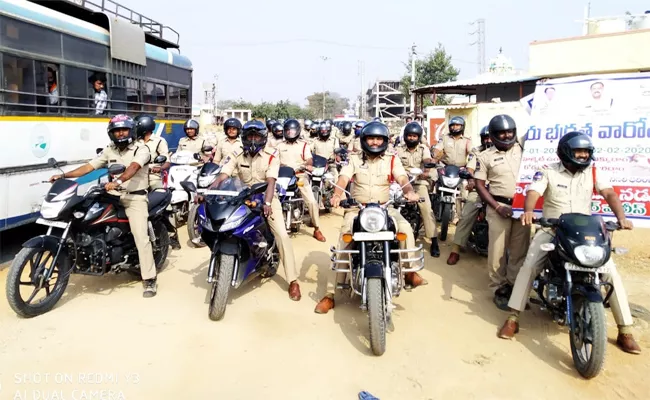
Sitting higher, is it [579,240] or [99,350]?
[579,240]

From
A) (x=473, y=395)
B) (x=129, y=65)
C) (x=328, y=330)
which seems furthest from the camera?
(x=129, y=65)

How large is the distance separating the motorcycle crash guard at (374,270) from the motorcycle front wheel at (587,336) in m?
1.38

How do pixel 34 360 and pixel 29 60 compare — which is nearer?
→ pixel 34 360

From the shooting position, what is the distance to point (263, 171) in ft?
16.6

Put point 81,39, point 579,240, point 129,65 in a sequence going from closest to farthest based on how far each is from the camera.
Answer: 1. point 579,240
2. point 81,39
3. point 129,65

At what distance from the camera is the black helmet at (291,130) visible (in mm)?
7922

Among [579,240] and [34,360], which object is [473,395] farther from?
[34,360]

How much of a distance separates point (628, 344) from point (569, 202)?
114 cm

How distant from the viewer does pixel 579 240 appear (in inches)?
135

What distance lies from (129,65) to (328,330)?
6341 millimetres

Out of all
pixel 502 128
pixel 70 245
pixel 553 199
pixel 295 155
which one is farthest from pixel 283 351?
pixel 295 155

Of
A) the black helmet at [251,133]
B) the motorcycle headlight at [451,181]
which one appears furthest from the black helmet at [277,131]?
the black helmet at [251,133]

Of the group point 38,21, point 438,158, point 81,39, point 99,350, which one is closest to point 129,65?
point 81,39

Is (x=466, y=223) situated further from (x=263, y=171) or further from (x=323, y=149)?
(x=323, y=149)
